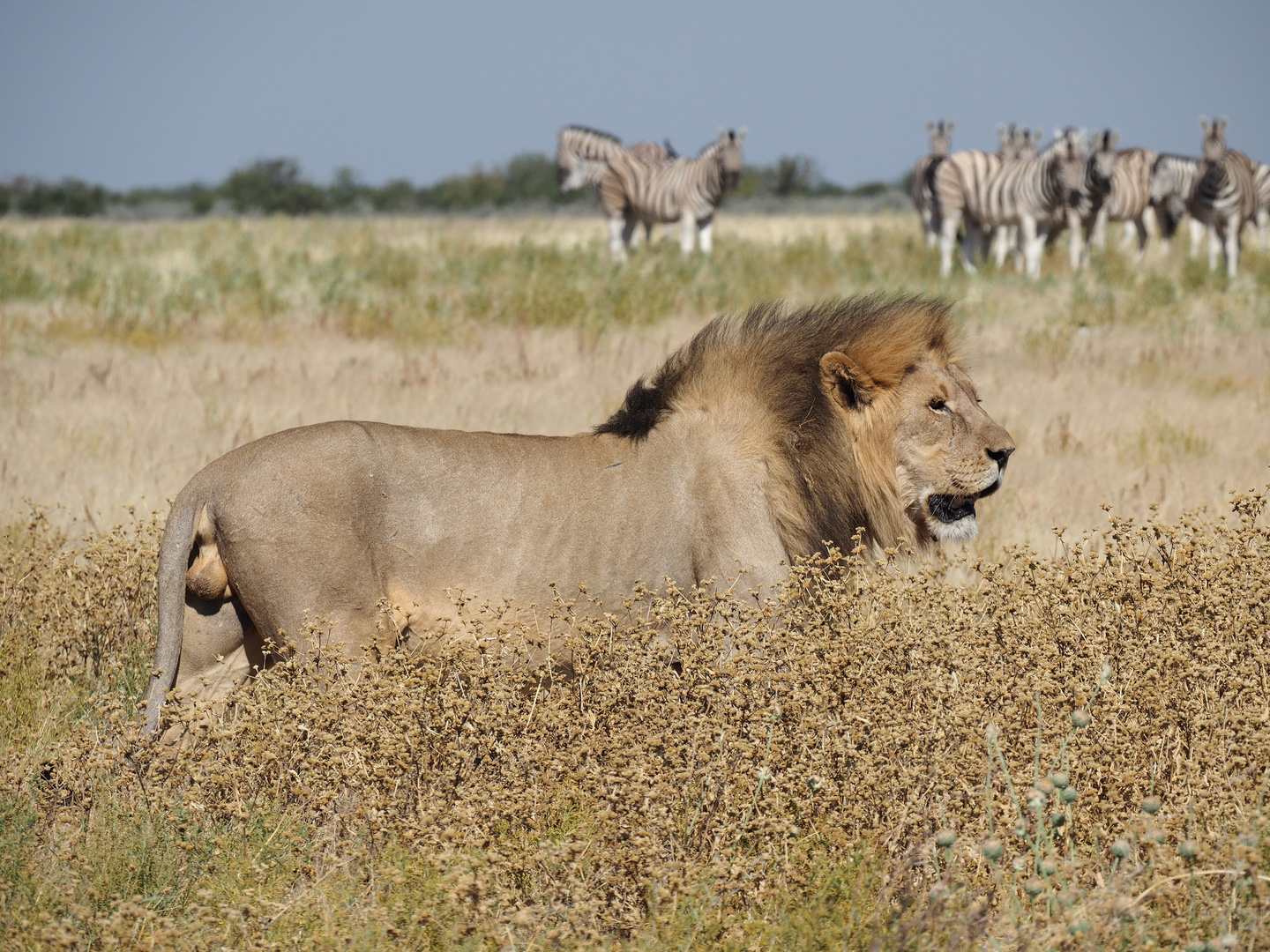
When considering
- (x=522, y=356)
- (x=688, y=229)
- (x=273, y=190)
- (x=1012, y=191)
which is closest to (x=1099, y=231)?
(x=1012, y=191)

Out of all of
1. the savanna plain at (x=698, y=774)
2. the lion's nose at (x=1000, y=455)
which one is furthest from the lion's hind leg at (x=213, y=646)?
the lion's nose at (x=1000, y=455)

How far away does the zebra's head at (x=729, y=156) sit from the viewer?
24.9m

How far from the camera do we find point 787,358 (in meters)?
5.04

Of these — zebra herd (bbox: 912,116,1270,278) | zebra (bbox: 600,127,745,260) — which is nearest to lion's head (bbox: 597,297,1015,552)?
zebra herd (bbox: 912,116,1270,278)

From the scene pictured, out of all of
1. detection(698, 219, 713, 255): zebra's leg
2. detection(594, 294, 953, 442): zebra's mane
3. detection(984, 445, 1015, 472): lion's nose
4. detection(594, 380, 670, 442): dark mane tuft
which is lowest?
detection(984, 445, 1015, 472): lion's nose

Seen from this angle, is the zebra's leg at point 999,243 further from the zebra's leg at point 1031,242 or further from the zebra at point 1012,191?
the zebra's leg at point 1031,242

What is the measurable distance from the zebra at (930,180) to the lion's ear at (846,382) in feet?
60.8

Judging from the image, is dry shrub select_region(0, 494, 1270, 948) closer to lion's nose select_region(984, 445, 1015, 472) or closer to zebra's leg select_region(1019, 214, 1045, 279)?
lion's nose select_region(984, 445, 1015, 472)

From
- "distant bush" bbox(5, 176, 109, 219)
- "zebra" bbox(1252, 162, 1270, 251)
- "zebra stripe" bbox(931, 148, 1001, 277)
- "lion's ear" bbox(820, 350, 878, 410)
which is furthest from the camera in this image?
"distant bush" bbox(5, 176, 109, 219)

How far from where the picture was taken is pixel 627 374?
1083cm

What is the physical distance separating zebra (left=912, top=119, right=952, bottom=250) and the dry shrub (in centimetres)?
1947

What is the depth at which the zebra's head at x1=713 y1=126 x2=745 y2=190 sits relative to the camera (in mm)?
24938

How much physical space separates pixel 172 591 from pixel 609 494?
5.04 feet

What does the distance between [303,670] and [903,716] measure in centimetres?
179
